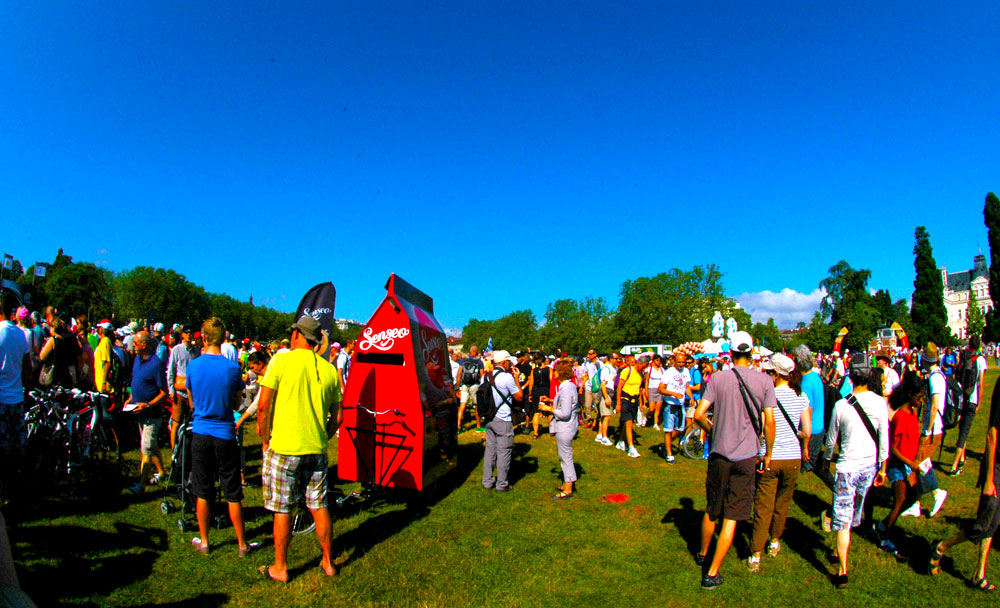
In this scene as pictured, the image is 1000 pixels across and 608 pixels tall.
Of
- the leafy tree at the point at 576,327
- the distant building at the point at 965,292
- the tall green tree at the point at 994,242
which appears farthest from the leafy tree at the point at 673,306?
the distant building at the point at 965,292

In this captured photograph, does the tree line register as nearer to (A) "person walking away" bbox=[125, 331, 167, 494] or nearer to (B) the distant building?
(A) "person walking away" bbox=[125, 331, 167, 494]

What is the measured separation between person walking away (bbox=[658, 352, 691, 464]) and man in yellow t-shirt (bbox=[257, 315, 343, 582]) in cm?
726

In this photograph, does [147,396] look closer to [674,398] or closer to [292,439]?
[292,439]

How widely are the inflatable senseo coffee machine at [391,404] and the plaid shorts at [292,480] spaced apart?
6.94 feet

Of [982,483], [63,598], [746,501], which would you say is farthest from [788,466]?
[63,598]

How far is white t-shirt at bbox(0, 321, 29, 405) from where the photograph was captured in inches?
199

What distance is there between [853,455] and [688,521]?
225 centimetres

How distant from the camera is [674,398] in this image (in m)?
10.2

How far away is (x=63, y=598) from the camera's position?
3955 millimetres

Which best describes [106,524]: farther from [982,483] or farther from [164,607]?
[982,483]

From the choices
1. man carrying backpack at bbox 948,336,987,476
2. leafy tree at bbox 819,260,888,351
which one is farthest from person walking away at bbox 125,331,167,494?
Result: leafy tree at bbox 819,260,888,351

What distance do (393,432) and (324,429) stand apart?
2173mm

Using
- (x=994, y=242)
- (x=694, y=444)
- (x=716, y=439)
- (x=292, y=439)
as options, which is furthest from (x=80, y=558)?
(x=994, y=242)

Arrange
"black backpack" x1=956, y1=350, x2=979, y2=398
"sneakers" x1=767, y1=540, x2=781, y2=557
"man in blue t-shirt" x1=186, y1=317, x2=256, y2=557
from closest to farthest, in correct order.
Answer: "man in blue t-shirt" x1=186, y1=317, x2=256, y2=557
"sneakers" x1=767, y1=540, x2=781, y2=557
"black backpack" x1=956, y1=350, x2=979, y2=398
